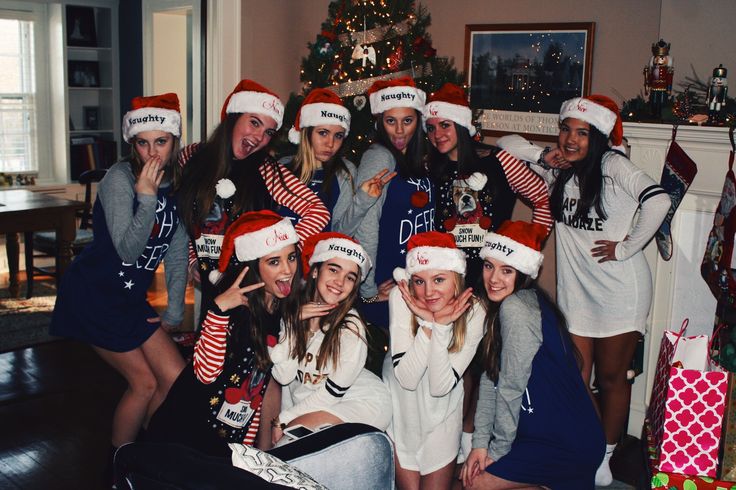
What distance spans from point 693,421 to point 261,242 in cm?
165

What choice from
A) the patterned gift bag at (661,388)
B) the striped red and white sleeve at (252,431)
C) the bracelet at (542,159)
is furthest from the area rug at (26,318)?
the patterned gift bag at (661,388)

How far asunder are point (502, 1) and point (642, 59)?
3.11 feet

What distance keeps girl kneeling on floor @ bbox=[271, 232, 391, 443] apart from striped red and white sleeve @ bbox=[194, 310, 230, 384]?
0.22m

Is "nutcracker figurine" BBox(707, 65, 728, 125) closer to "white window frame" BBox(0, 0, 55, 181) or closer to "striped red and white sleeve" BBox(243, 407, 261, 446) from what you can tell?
"striped red and white sleeve" BBox(243, 407, 261, 446)

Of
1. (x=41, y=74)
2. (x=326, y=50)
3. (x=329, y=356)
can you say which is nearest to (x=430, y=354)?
(x=329, y=356)

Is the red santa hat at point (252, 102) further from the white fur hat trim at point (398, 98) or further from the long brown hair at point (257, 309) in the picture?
the long brown hair at point (257, 309)

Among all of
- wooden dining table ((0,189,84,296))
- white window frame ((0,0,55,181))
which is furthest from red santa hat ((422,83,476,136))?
white window frame ((0,0,55,181))

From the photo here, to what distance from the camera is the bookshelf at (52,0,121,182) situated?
7969mm

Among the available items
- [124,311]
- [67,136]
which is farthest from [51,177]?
[124,311]

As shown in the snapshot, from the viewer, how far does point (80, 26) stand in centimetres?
800

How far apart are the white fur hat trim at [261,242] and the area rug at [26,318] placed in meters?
2.65

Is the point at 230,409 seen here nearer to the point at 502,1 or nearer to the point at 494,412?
the point at 494,412

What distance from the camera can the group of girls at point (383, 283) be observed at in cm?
264

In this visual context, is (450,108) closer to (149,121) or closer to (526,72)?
(149,121)
